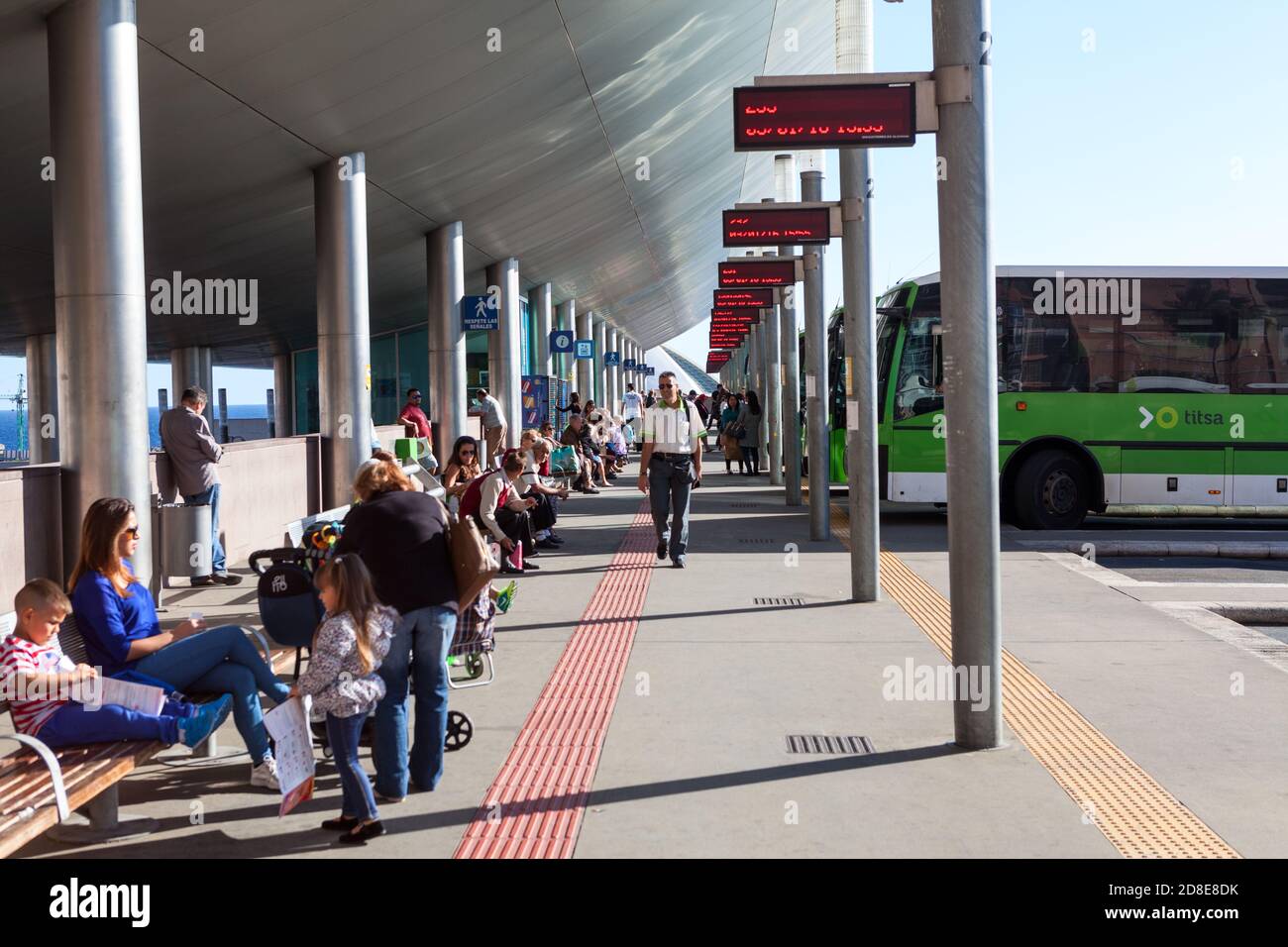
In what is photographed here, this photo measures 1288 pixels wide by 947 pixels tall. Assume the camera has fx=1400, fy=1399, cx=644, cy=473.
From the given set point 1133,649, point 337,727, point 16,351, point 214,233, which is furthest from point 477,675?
point 16,351

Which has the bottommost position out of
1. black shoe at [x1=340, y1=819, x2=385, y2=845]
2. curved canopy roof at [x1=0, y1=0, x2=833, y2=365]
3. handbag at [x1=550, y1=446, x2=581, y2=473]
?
black shoe at [x1=340, y1=819, x2=385, y2=845]

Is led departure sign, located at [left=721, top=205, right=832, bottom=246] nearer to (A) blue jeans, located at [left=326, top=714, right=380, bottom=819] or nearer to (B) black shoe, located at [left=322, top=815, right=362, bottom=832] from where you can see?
(A) blue jeans, located at [left=326, top=714, right=380, bottom=819]

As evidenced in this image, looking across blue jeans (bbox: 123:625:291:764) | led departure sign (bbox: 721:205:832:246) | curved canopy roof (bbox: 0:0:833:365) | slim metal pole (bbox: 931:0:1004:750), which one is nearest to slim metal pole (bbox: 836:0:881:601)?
led departure sign (bbox: 721:205:832:246)

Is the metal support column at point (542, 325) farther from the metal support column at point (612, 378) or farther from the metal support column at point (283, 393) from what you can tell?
the metal support column at point (612, 378)

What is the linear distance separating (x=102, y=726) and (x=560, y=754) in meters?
2.01

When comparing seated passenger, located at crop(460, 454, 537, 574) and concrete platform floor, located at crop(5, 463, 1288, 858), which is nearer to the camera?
concrete platform floor, located at crop(5, 463, 1288, 858)

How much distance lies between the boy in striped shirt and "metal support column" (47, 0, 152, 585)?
424 cm

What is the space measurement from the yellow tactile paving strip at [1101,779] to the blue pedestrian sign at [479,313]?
16581 millimetres

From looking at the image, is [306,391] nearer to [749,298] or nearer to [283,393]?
[283,393]

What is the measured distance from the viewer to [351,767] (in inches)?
200

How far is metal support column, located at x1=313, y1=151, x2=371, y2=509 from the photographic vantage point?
16.4m

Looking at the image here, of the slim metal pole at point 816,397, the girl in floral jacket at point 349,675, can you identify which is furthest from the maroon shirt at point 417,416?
the girl in floral jacket at point 349,675

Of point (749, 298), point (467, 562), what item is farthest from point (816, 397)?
point (749, 298)
